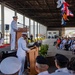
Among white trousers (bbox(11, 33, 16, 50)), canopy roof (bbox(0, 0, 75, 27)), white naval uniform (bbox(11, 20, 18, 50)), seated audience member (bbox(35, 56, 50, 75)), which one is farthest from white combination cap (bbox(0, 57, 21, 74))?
canopy roof (bbox(0, 0, 75, 27))

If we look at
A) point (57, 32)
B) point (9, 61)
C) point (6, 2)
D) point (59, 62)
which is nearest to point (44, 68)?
point (59, 62)

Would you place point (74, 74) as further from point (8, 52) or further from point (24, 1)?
point (24, 1)

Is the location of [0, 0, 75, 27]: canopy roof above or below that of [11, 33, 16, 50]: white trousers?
above

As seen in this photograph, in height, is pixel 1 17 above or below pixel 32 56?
above

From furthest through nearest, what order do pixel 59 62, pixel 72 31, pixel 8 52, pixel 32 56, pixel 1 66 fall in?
1. pixel 72 31
2. pixel 8 52
3. pixel 32 56
4. pixel 59 62
5. pixel 1 66

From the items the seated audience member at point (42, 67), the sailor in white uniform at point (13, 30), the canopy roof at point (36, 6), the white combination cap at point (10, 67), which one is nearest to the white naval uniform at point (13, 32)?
the sailor in white uniform at point (13, 30)

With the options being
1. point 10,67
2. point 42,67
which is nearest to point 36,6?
point 42,67

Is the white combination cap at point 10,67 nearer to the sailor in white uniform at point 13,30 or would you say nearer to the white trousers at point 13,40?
the sailor in white uniform at point 13,30

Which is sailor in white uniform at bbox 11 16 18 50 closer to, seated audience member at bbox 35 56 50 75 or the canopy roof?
seated audience member at bbox 35 56 50 75

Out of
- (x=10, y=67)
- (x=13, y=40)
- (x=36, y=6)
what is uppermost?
(x=36, y=6)

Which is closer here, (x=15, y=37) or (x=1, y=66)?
(x=1, y=66)

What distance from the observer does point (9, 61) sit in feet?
6.33

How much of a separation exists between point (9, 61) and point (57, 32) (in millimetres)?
58739

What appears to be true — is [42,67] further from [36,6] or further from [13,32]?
[36,6]
